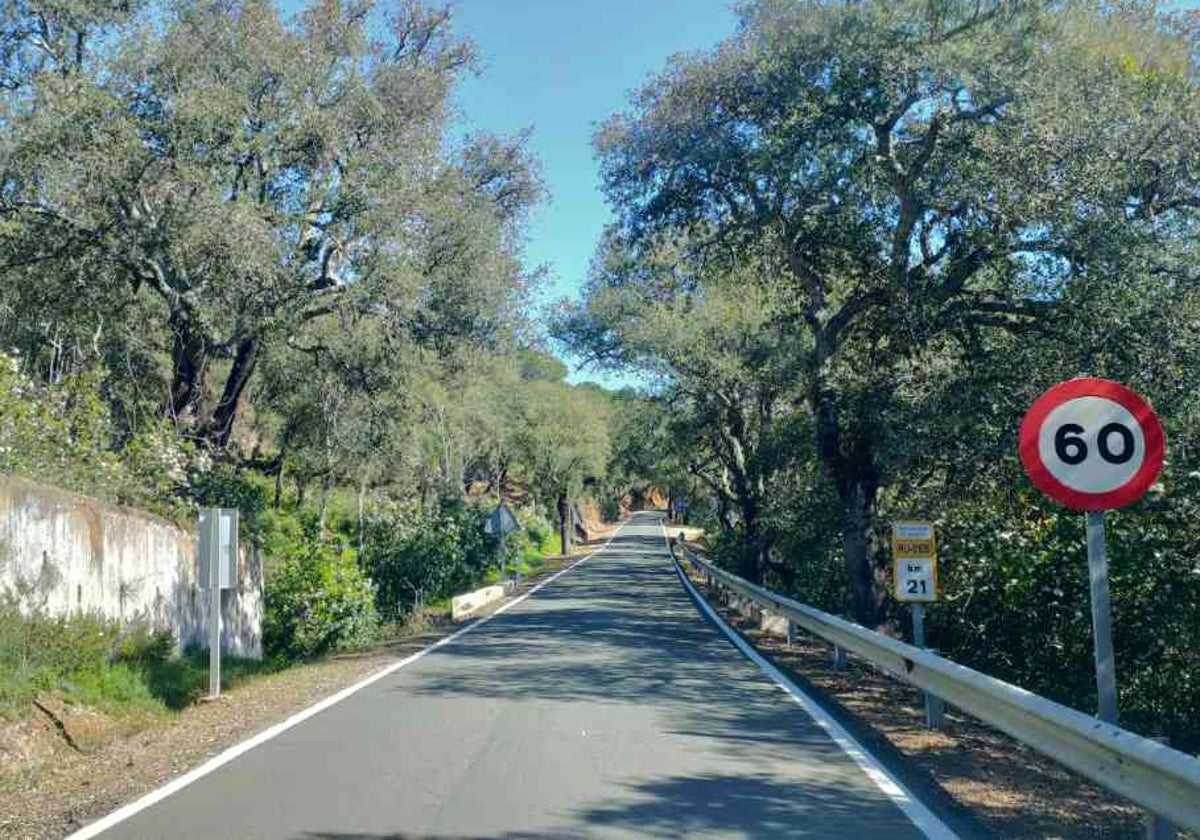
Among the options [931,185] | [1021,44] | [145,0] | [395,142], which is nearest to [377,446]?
[395,142]

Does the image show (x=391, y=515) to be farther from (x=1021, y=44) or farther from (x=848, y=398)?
(x=1021, y=44)

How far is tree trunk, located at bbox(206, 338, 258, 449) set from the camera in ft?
61.6

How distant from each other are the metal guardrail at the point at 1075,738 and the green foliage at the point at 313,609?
1184 cm

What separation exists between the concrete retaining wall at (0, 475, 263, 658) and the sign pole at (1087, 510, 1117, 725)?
30.3 feet

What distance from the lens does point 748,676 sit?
12.0m

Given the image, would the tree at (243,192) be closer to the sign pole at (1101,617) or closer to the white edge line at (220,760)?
the white edge line at (220,760)

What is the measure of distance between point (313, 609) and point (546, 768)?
11965mm

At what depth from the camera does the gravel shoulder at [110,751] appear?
6.59 m

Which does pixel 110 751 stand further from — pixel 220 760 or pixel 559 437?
pixel 559 437

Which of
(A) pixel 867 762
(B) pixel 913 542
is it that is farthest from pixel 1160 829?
(B) pixel 913 542

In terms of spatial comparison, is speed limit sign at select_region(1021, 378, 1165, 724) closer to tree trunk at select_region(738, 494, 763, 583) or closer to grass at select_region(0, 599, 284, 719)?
grass at select_region(0, 599, 284, 719)

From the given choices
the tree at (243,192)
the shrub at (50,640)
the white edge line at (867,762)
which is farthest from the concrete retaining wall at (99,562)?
the white edge line at (867,762)

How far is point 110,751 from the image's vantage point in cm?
869

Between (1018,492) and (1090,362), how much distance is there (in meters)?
2.70
